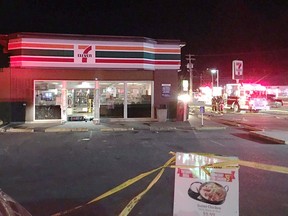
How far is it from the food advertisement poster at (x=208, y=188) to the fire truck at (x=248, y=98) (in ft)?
108

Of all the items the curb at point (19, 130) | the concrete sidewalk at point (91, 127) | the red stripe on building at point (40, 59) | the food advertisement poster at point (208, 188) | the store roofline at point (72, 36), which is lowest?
the curb at point (19, 130)

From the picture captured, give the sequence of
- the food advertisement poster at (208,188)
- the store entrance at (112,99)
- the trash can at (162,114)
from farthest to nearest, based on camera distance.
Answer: the store entrance at (112,99) → the trash can at (162,114) → the food advertisement poster at (208,188)

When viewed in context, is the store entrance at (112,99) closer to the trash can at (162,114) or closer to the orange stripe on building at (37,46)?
the trash can at (162,114)

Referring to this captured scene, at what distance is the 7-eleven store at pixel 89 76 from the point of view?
24.5m

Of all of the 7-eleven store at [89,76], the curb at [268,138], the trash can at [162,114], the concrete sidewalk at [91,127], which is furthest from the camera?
the trash can at [162,114]

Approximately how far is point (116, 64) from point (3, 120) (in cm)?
775

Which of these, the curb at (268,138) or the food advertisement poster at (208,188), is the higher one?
the food advertisement poster at (208,188)

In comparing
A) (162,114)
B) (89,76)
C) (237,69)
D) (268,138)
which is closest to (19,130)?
(89,76)

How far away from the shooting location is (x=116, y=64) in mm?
25422

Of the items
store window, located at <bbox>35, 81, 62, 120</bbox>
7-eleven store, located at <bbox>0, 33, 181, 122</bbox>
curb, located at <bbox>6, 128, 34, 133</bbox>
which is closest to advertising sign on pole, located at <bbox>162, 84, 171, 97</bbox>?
7-eleven store, located at <bbox>0, 33, 181, 122</bbox>

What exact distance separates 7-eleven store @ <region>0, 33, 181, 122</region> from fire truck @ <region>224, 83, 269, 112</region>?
13.0 meters

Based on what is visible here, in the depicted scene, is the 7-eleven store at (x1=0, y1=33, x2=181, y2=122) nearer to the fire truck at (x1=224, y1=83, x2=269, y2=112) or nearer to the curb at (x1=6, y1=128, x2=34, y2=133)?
the curb at (x1=6, y1=128, x2=34, y2=133)

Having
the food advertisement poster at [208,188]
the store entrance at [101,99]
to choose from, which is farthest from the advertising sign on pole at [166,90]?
the food advertisement poster at [208,188]

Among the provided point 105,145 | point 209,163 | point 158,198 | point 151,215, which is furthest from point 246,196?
point 105,145
